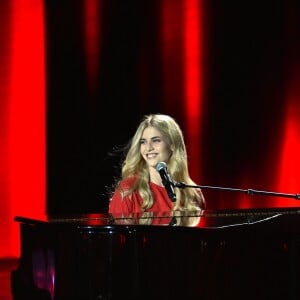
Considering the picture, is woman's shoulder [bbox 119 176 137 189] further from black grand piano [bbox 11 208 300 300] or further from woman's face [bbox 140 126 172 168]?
black grand piano [bbox 11 208 300 300]

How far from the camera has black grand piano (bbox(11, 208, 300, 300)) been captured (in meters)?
2.28

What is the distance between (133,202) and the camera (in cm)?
337

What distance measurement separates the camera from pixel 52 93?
554 cm

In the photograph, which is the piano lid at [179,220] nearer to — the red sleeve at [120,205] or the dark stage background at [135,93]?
the red sleeve at [120,205]

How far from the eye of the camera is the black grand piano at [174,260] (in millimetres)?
2275

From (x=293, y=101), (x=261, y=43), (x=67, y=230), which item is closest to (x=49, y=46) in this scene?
(x=261, y=43)

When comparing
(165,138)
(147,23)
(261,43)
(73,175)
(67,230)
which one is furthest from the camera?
(261,43)

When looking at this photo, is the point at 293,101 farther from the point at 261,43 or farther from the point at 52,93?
the point at 52,93

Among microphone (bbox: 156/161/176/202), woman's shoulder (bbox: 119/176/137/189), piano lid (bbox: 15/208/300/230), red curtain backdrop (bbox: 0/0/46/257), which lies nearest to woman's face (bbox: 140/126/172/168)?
woman's shoulder (bbox: 119/176/137/189)

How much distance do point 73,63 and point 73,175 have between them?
0.96 meters

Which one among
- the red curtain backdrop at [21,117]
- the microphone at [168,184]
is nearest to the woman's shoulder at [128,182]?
the microphone at [168,184]

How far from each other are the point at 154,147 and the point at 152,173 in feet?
0.45

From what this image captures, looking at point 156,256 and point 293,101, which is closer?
point 156,256

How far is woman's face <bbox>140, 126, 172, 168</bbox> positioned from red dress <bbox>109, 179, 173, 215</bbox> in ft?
0.42
